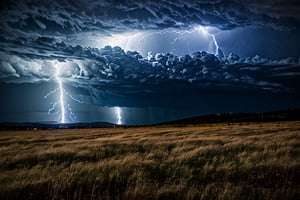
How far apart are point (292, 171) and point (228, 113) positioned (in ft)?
544

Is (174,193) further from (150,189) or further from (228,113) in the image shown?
(228,113)

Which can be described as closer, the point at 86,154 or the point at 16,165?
the point at 16,165

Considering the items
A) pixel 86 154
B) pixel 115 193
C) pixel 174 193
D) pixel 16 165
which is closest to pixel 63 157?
pixel 86 154

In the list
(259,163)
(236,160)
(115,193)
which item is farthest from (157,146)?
(115,193)

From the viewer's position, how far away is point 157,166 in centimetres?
1073

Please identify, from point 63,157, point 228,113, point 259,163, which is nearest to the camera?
point 259,163

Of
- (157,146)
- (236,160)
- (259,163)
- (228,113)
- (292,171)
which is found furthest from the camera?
(228,113)

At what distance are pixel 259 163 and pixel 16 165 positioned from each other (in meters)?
9.39

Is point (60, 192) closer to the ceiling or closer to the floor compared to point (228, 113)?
closer to the floor

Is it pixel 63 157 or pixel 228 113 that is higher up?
pixel 228 113

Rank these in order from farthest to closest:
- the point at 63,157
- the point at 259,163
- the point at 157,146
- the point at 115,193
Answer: the point at 157,146, the point at 63,157, the point at 259,163, the point at 115,193

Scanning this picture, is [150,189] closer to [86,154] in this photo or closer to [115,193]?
[115,193]

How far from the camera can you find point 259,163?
415 inches

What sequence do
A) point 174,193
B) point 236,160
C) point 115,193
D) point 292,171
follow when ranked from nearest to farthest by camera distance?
point 174,193, point 115,193, point 292,171, point 236,160
